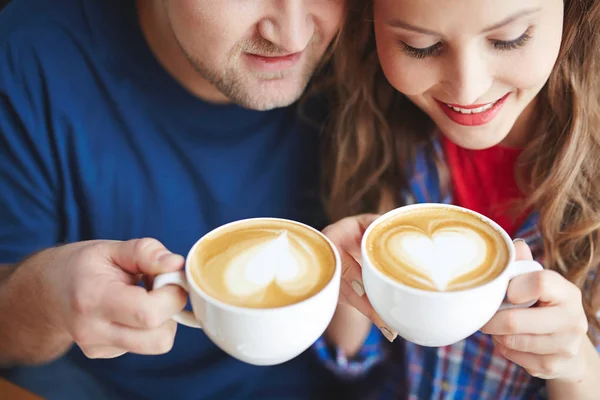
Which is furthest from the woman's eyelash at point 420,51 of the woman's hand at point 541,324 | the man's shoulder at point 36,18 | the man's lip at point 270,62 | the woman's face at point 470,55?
the man's shoulder at point 36,18

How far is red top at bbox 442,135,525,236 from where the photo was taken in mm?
1338

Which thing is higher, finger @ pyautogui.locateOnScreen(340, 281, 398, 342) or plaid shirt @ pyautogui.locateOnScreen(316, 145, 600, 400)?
finger @ pyautogui.locateOnScreen(340, 281, 398, 342)

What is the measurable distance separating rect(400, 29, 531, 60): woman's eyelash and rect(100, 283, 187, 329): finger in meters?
0.60

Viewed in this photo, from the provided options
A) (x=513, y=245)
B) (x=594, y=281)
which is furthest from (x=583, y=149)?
(x=513, y=245)

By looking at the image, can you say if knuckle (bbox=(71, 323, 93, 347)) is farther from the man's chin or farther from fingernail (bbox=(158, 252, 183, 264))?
the man's chin

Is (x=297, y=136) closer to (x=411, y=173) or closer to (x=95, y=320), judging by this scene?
(x=411, y=173)

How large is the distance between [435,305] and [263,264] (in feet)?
0.83

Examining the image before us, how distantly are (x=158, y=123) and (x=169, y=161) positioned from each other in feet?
0.28

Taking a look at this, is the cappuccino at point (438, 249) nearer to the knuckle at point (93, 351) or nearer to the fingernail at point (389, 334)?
the fingernail at point (389, 334)

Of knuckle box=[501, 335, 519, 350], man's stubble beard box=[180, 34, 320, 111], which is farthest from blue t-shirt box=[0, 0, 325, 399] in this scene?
knuckle box=[501, 335, 519, 350]

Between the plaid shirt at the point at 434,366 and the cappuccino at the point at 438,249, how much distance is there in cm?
36

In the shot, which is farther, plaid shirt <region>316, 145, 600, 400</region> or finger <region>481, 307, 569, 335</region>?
plaid shirt <region>316, 145, 600, 400</region>

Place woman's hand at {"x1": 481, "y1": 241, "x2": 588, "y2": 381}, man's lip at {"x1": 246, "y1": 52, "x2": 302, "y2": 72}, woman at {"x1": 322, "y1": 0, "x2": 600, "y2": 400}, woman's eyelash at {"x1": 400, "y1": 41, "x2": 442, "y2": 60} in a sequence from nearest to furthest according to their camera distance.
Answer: woman's hand at {"x1": 481, "y1": 241, "x2": 588, "y2": 381} → woman at {"x1": 322, "y1": 0, "x2": 600, "y2": 400} → woman's eyelash at {"x1": 400, "y1": 41, "x2": 442, "y2": 60} → man's lip at {"x1": 246, "y1": 52, "x2": 302, "y2": 72}

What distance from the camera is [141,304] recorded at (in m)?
0.82
